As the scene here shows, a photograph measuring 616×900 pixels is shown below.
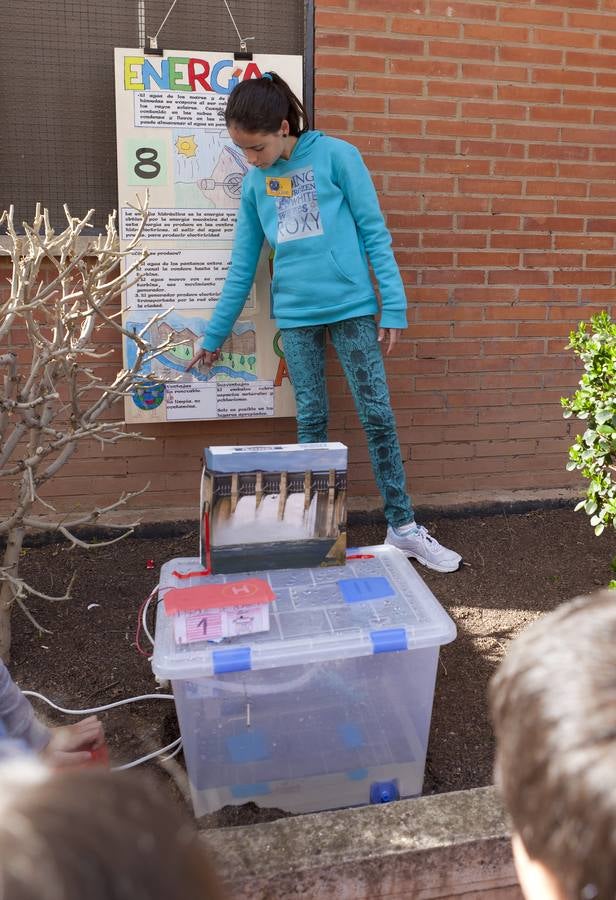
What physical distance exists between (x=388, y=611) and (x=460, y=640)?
0.99m

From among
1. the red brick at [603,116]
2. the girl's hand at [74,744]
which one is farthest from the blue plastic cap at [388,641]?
the red brick at [603,116]

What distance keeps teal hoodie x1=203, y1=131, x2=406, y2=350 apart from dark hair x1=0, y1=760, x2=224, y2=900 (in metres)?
3.10

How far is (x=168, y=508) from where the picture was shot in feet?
14.2

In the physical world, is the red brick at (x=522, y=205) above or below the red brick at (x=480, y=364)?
above

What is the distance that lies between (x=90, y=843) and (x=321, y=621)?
1613 mm

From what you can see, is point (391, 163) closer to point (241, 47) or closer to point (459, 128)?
point (459, 128)

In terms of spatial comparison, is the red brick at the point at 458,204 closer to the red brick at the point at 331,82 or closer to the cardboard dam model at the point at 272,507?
the red brick at the point at 331,82

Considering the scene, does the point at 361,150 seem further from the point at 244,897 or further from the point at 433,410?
the point at 244,897

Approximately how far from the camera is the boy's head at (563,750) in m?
0.79

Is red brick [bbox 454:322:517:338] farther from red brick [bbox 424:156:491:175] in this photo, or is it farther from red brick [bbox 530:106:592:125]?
red brick [bbox 530:106:592:125]

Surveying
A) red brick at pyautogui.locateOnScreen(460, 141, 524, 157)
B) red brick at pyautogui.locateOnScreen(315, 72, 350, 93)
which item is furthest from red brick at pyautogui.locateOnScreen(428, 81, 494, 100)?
red brick at pyautogui.locateOnScreen(315, 72, 350, 93)

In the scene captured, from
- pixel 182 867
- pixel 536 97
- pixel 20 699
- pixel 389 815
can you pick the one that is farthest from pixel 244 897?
pixel 536 97

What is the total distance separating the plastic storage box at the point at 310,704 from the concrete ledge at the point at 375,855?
0.22 meters

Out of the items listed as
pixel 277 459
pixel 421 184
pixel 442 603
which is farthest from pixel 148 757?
pixel 421 184
